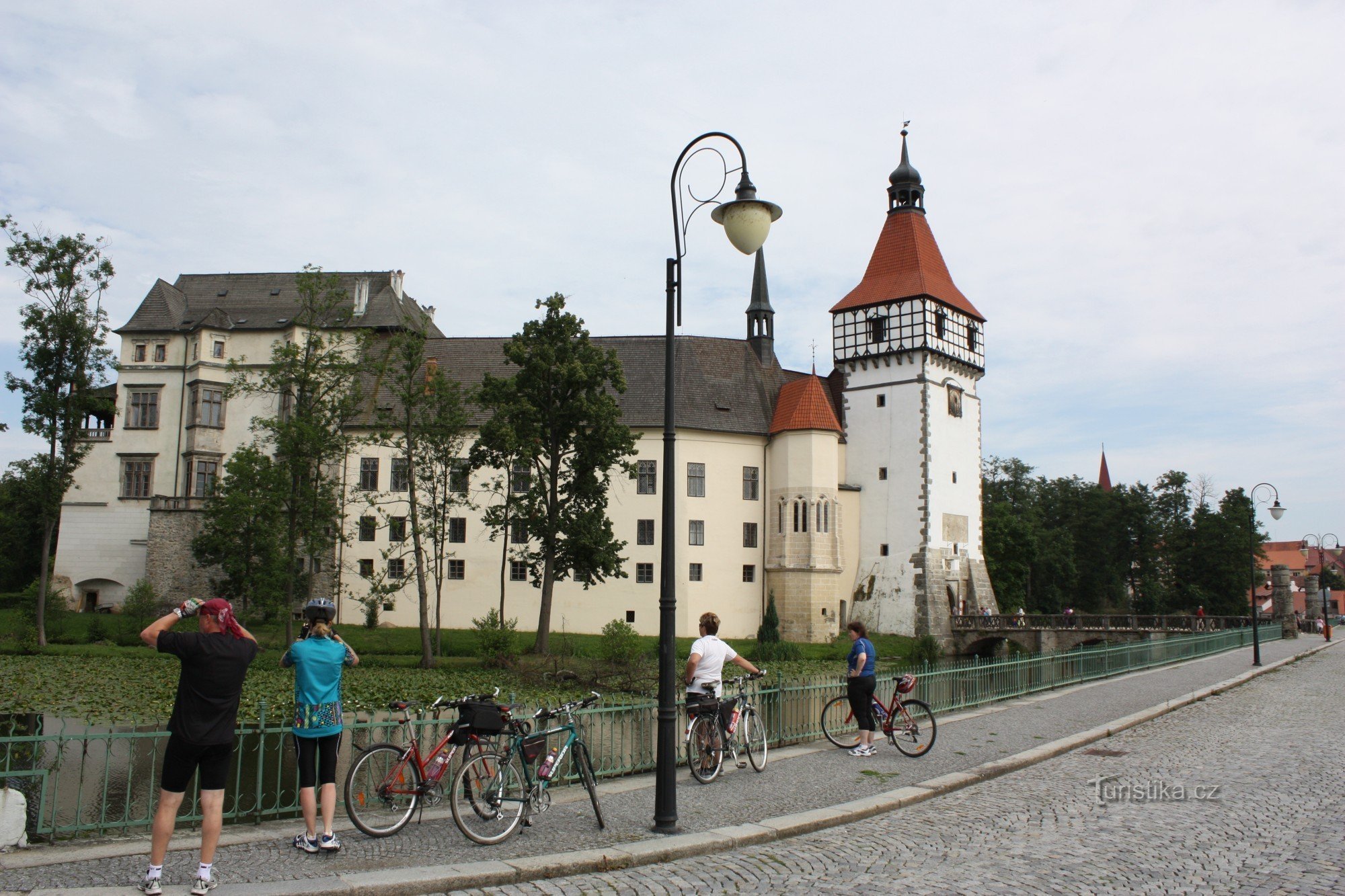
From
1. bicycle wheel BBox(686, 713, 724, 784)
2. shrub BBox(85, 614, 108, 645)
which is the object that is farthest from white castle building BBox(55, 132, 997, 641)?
bicycle wheel BBox(686, 713, 724, 784)

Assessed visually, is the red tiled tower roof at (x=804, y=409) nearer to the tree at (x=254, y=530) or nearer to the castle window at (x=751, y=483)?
the castle window at (x=751, y=483)

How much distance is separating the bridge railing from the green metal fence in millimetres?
23767

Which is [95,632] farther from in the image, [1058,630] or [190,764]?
[1058,630]

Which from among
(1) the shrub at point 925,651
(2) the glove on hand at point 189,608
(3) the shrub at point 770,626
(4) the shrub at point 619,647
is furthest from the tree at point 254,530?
(2) the glove on hand at point 189,608

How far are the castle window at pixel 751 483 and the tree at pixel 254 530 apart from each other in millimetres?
20865

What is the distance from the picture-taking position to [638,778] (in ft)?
35.3

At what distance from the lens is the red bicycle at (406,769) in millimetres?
7754

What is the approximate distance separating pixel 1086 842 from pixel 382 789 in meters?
5.84

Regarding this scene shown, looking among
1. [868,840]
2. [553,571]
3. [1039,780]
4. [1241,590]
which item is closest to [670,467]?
[868,840]

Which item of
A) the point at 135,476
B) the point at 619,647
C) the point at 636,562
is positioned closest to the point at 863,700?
the point at 619,647

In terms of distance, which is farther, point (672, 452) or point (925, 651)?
point (925, 651)

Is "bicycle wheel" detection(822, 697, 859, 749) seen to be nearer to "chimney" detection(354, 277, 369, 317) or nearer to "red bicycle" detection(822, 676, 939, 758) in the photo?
"red bicycle" detection(822, 676, 939, 758)

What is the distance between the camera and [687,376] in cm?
4659

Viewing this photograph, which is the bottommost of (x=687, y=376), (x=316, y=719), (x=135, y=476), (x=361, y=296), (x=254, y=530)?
(x=316, y=719)
